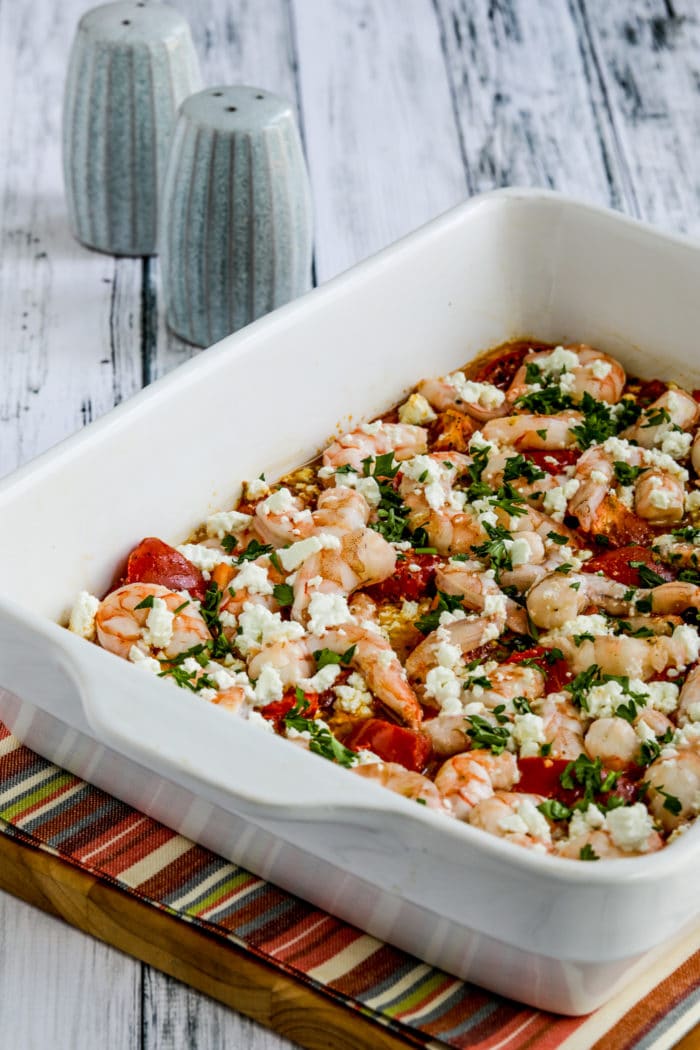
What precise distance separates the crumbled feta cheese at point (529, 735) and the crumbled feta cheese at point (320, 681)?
24cm

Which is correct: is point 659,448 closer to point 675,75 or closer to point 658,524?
point 658,524

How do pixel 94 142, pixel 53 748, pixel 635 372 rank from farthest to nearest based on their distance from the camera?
1. pixel 94 142
2. pixel 635 372
3. pixel 53 748

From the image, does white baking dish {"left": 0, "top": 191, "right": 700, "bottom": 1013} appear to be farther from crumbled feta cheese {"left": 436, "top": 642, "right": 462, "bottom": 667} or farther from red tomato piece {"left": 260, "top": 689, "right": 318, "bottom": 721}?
crumbled feta cheese {"left": 436, "top": 642, "right": 462, "bottom": 667}

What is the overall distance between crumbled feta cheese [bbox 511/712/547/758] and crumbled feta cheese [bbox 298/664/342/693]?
24 cm

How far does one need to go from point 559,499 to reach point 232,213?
86 centimetres

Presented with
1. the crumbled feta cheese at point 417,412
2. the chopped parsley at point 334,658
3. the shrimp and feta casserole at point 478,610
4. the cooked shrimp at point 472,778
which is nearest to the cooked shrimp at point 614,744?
the shrimp and feta casserole at point 478,610

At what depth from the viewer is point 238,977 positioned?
191 centimetres

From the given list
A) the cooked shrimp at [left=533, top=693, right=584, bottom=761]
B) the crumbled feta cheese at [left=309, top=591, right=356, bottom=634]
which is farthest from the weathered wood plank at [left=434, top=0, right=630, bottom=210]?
the cooked shrimp at [left=533, top=693, right=584, bottom=761]

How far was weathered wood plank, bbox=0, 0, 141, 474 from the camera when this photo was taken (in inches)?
119

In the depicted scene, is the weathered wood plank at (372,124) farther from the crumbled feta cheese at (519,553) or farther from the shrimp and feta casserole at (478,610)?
the crumbled feta cheese at (519,553)

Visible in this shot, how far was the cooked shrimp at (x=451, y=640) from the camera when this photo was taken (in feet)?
7.11

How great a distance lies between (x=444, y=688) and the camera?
2.11m

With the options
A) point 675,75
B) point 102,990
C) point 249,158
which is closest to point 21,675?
point 102,990

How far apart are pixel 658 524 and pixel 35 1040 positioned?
44.4 inches
